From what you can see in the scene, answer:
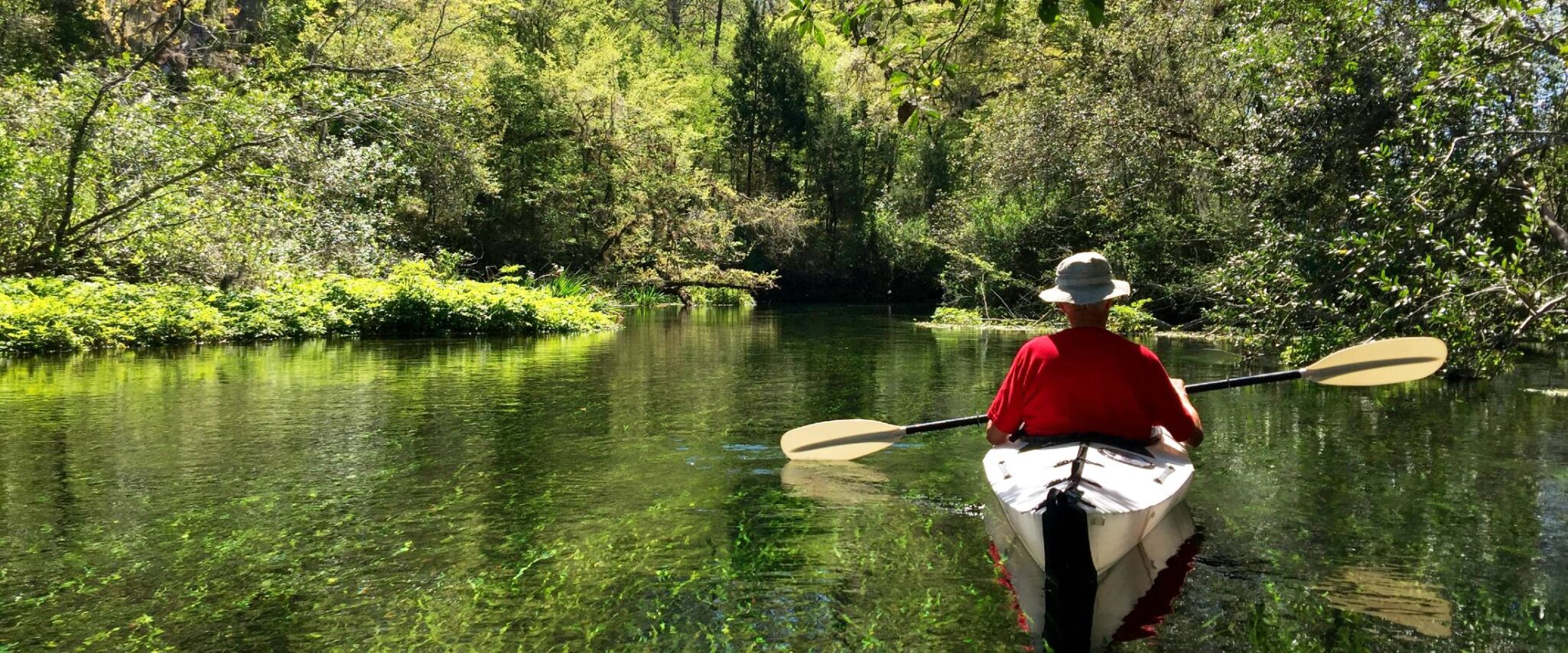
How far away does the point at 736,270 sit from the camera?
3042 cm

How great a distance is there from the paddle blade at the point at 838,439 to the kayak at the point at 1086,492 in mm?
1546

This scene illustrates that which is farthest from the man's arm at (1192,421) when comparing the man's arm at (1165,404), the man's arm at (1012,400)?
the man's arm at (1012,400)

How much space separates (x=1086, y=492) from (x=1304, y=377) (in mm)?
2787

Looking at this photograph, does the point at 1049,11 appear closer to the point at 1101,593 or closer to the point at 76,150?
the point at 1101,593

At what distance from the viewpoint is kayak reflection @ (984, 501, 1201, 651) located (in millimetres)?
3480

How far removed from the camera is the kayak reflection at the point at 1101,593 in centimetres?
348

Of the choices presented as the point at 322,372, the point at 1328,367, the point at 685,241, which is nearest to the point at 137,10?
the point at 685,241

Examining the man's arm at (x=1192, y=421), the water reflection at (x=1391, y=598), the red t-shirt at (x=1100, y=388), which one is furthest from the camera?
the man's arm at (x=1192, y=421)

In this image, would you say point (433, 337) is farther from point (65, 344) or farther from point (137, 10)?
point (137, 10)

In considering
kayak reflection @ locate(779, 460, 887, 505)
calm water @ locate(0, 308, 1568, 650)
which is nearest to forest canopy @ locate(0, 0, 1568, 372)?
calm water @ locate(0, 308, 1568, 650)

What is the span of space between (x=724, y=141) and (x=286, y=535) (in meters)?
33.4

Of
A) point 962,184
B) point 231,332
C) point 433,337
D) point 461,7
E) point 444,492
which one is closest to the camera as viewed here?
point 444,492

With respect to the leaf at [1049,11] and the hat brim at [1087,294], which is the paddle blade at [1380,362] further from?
the leaf at [1049,11]

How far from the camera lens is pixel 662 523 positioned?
4977 millimetres
